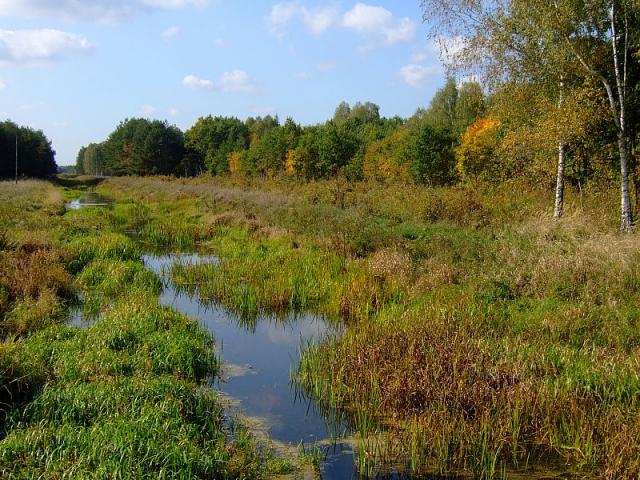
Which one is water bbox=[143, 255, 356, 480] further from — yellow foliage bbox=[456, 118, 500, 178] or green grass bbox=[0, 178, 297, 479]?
yellow foliage bbox=[456, 118, 500, 178]

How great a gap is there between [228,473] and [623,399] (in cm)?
480

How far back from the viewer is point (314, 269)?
13.6 m

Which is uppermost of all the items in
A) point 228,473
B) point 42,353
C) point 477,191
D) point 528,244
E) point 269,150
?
point 269,150

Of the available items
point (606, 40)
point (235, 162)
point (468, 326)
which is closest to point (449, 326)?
point (468, 326)

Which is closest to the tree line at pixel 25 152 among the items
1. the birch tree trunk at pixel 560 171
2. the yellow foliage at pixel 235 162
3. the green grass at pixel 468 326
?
the yellow foliage at pixel 235 162

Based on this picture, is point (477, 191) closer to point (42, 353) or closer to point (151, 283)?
point (151, 283)

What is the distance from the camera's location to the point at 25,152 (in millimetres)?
69375

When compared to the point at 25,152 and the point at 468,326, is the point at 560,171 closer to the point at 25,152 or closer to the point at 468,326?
the point at 468,326

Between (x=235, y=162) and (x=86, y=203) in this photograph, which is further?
(x=235, y=162)

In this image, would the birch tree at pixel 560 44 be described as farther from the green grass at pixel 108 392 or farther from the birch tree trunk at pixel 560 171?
the green grass at pixel 108 392

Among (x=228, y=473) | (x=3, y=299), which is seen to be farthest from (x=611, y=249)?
(x=3, y=299)

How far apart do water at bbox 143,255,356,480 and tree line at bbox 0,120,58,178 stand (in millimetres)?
61022

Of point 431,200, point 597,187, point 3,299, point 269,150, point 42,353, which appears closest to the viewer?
point 42,353

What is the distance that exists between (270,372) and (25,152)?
2863 inches
